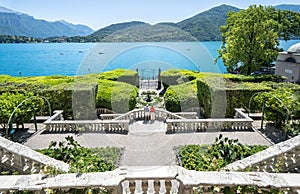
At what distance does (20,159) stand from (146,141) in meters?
5.58

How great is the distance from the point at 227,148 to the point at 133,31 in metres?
10.8

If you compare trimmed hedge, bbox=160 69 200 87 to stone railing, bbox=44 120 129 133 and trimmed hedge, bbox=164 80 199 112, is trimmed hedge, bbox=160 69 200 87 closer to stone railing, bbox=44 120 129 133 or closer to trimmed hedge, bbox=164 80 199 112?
trimmed hedge, bbox=164 80 199 112

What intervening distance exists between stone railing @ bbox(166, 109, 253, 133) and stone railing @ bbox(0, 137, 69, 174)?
709cm

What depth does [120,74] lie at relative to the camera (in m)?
24.1

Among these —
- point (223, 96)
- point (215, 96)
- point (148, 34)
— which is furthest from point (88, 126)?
point (223, 96)

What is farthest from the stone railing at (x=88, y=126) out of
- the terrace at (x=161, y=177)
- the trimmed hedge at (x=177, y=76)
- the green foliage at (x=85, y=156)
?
the trimmed hedge at (x=177, y=76)

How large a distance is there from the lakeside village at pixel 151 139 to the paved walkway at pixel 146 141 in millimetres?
45

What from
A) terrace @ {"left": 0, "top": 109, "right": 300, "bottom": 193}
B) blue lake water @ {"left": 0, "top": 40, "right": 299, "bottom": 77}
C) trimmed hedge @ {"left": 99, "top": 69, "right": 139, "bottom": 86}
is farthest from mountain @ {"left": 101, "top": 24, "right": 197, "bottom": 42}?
terrace @ {"left": 0, "top": 109, "right": 300, "bottom": 193}

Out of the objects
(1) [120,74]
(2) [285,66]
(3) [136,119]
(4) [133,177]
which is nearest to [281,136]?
(3) [136,119]

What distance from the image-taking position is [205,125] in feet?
40.7

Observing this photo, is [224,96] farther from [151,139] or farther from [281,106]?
[151,139]

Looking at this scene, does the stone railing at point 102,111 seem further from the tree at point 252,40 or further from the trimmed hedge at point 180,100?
the tree at point 252,40

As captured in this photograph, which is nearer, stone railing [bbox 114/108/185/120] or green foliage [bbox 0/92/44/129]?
green foliage [bbox 0/92/44/129]

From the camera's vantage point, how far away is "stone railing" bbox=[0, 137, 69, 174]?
21.1ft
